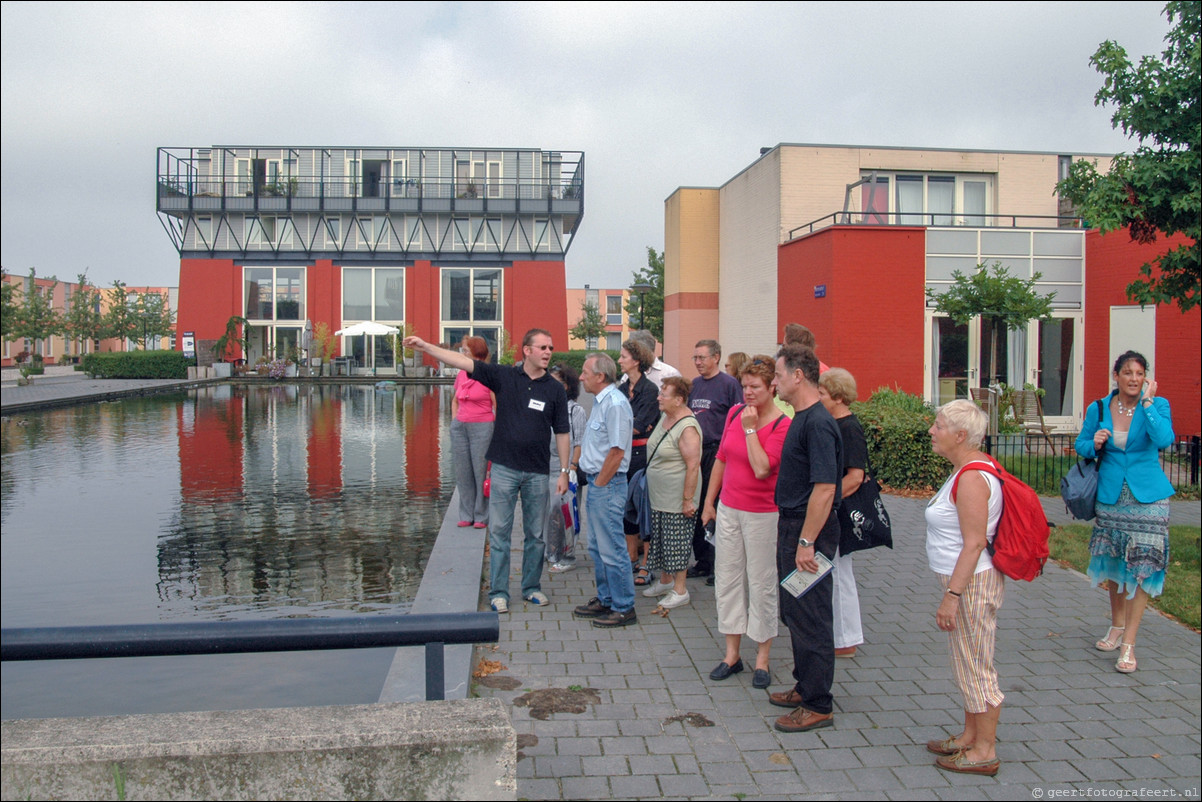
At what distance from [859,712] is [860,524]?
1.02 metres

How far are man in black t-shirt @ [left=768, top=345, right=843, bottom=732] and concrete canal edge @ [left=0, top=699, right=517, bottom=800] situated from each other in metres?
2.06

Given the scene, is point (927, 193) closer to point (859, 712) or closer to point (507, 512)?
point (507, 512)

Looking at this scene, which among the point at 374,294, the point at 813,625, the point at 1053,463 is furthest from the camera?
the point at 374,294

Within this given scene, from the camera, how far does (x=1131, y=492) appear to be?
18.4 ft

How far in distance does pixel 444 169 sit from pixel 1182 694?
166 feet

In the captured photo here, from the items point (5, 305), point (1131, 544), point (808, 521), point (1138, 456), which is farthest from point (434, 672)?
point (5, 305)

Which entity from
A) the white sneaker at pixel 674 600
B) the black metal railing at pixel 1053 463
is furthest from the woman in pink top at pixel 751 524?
the black metal railing at pixel 1053 463

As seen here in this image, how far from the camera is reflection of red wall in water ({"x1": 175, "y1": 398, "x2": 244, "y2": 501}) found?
489 inches

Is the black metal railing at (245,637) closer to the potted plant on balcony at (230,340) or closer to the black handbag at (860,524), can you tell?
the black handbag at (860,524)

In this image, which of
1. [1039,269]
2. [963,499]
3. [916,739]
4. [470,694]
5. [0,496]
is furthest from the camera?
[1039,269]

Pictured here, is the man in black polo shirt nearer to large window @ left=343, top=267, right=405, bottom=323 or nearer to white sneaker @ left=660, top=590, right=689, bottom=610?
white sneaker @ left=660, top=590, right=689, bottom=610

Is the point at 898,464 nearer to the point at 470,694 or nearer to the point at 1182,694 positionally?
the point at 1182,694

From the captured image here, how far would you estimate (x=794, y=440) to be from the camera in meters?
4.71

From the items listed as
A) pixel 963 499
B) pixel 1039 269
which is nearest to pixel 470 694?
A: pixel 963 499
